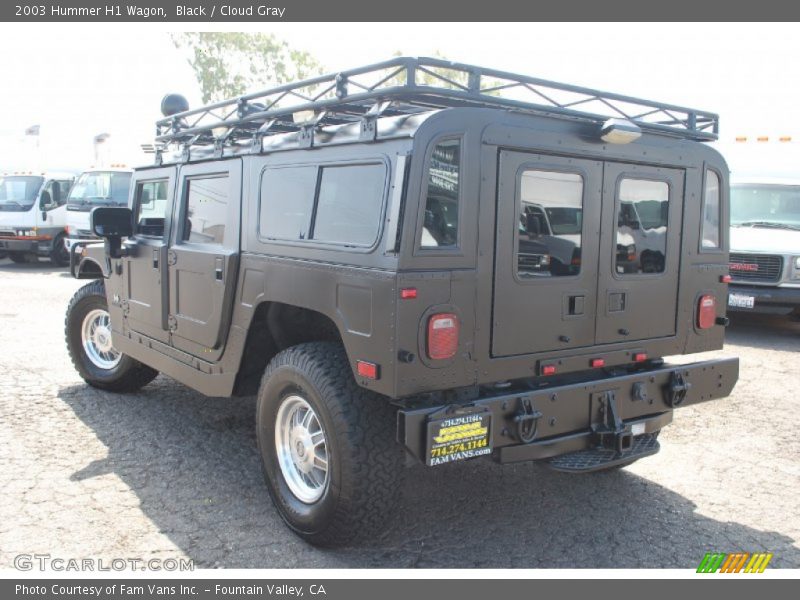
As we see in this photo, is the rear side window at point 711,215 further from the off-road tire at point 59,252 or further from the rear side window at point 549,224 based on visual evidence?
the off-road tire at point 59,252

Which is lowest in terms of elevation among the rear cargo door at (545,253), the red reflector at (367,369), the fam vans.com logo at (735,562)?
the fam vans.com logo at (735,562)

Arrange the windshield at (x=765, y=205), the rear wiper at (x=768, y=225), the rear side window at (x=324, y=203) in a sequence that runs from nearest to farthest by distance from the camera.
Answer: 1. the rear side window at (x=324, y=203)
2. the rear wiper at (x=768, y=225)
3. the windshield at (x=765, y=205)

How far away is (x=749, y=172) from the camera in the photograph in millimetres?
11266

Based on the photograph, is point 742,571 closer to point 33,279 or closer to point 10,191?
point 33,279

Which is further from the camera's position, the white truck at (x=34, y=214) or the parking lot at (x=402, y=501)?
the white truck at (x=34, y=214)

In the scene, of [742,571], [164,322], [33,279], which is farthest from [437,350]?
[33,279]

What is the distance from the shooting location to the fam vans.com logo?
356cm

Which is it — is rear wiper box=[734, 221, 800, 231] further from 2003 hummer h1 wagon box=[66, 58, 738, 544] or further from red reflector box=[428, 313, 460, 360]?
red reflector box=[428, 313, 460, 360]

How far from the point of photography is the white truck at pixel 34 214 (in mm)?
17031

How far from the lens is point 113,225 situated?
5.43 metres

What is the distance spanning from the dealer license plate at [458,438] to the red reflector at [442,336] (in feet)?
0.96

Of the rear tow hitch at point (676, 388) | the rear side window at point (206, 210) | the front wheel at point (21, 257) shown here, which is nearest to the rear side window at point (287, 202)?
the rear side window at point (206, 210)

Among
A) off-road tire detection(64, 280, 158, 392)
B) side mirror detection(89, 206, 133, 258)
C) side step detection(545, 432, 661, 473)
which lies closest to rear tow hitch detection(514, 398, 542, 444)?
side step detection(545, 432, 661, 473)

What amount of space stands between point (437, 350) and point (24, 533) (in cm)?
238
